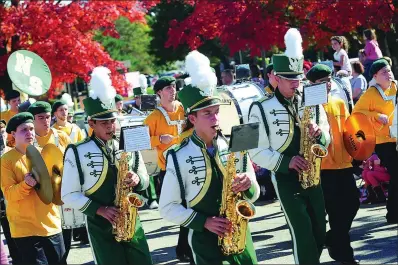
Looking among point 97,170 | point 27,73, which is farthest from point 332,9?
point 97,170

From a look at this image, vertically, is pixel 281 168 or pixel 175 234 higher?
pixel 281 168

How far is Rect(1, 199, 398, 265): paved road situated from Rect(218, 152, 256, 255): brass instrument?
298cm

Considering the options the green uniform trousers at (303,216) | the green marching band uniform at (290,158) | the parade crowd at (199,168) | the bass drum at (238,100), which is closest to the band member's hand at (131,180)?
the parade crowd at (199,168)

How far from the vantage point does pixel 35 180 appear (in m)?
6.61

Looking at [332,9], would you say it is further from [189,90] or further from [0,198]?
[189,90]

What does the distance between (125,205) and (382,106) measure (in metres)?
3.99

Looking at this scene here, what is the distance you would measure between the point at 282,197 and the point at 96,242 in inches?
61.4

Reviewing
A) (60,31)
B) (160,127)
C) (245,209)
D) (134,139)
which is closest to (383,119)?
(160,127)

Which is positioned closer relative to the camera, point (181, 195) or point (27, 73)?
point (181, 195)

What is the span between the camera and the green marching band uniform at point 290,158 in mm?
6066

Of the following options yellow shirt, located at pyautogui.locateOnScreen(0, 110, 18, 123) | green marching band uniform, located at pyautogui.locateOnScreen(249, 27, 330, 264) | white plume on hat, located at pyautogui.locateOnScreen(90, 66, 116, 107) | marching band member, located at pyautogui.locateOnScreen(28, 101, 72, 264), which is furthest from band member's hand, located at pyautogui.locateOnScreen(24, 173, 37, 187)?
yellow shirt, located at pyautogui.locateOnScreen(0, 110, 18, 123)

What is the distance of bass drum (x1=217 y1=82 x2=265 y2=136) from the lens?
36.8ft

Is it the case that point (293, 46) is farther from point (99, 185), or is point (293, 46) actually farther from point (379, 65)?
point (379, 65)

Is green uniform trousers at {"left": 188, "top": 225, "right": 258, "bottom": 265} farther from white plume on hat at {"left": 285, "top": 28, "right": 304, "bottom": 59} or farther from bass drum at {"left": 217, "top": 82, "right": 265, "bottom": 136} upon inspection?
bass drum at {"left": 217, "top": 82, "right": 265, "bottom": 136}
